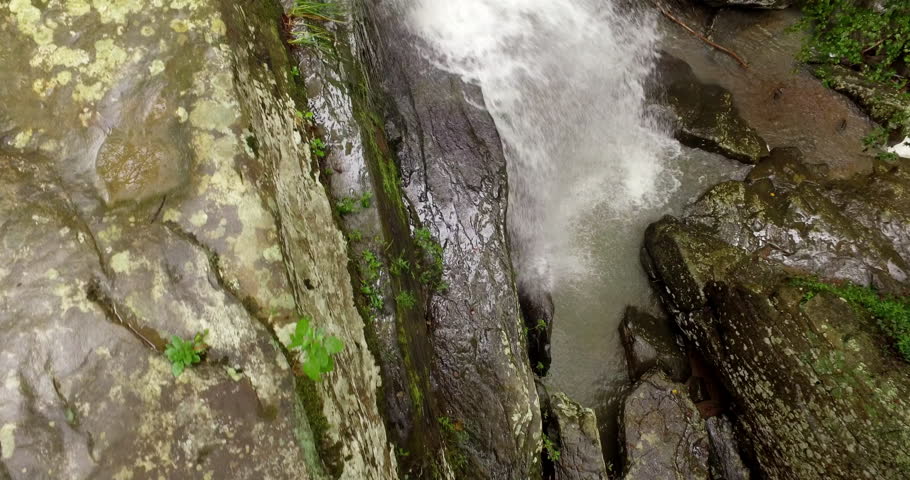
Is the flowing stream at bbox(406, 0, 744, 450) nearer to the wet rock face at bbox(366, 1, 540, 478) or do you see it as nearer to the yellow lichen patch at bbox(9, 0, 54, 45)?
the wet rock face at bbox(366, 1, 540, 478)

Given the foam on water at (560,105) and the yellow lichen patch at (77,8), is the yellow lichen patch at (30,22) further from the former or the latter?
the foam on water at (560,105)

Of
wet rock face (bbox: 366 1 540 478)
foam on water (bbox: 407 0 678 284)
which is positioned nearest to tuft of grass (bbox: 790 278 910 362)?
foam on water (bbox: 407 0 678 284)

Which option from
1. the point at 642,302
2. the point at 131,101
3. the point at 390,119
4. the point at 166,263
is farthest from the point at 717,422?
the point at 131,101

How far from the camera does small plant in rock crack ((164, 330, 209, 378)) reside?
7.82ft

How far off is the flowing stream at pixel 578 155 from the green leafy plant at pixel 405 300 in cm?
252

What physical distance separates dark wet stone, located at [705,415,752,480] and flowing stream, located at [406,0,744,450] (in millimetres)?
1336

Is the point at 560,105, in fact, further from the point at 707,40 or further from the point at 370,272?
the point at 370,272

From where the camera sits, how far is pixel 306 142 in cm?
358

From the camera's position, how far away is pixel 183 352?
2398mm

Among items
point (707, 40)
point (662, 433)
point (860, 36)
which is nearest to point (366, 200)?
point (662, 433)

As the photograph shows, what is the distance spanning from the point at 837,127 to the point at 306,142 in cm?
842

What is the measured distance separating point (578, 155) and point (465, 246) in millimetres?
3172

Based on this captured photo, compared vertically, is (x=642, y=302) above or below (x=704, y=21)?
below

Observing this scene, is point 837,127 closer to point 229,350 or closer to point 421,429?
point 421,429
